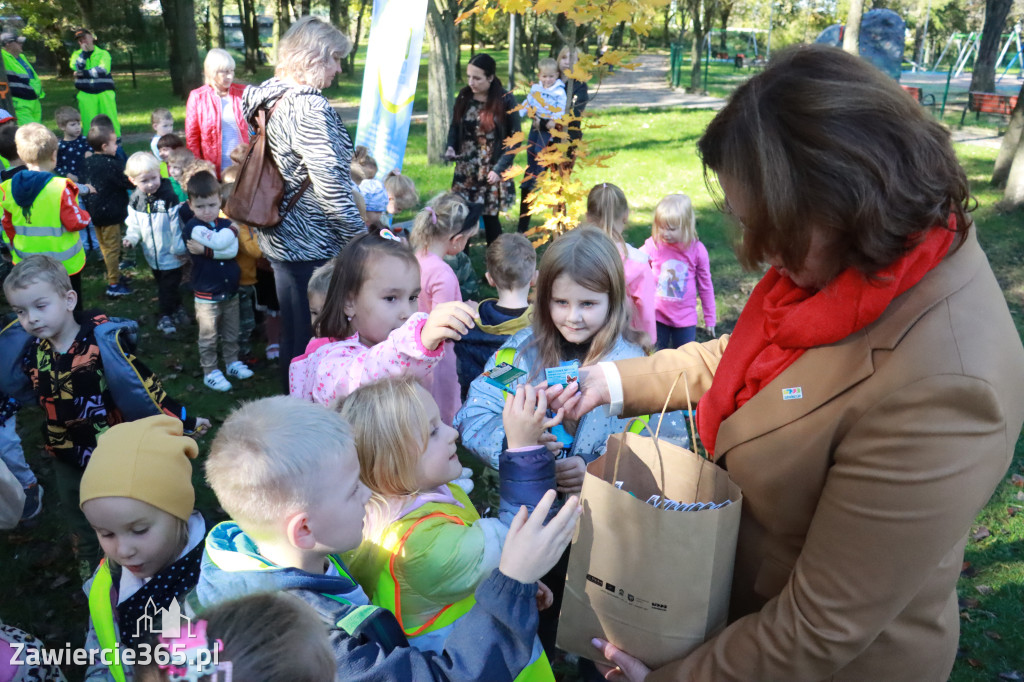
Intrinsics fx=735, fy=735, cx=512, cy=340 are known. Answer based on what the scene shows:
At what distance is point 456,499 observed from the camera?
7.36ft

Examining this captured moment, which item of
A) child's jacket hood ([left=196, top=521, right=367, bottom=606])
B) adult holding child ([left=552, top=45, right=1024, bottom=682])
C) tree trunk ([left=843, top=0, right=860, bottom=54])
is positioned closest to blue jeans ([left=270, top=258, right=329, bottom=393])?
child's jacket hood ([left=196, top=521, right=367, bottom=606])

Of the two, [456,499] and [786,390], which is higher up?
[786,390]

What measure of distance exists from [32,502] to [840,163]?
4628 mm

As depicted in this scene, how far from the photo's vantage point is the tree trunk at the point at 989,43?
18.7m

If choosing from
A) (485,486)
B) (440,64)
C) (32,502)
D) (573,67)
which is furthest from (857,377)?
(440,64)

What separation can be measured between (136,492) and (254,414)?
2.32ft

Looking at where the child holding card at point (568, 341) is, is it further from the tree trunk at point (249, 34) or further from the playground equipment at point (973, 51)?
the playground equipment at point (973, 51)

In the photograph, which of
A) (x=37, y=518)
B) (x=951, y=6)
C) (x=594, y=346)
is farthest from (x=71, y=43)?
(x=951, y=6)

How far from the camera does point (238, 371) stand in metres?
5.80

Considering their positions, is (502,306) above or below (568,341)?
below

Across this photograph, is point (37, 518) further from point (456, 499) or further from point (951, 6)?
point (951, 6)

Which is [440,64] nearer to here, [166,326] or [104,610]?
[166,326]

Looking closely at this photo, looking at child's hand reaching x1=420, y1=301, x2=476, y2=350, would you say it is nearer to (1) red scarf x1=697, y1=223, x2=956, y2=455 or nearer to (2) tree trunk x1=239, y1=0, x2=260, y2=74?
(1) red scarf x1=697, y1=223, x2=956, y2=455

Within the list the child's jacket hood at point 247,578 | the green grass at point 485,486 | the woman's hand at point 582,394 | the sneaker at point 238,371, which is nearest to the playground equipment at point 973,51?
the green grass at point 485,486
